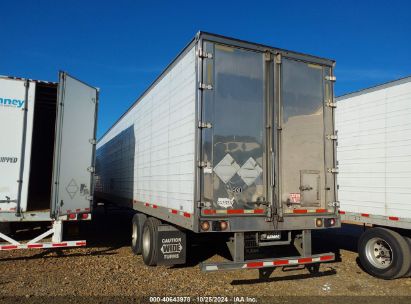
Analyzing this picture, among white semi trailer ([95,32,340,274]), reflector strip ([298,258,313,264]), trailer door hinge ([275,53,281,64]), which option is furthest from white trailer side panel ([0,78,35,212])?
reflector strip ([298,258,313,264])

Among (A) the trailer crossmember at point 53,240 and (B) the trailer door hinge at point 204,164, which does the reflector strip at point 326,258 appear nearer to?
(B) the trailer door hinge at point 204,164

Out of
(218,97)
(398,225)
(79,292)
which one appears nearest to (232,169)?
(218,97)

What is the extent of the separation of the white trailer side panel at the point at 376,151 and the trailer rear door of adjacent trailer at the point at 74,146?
19.2ft

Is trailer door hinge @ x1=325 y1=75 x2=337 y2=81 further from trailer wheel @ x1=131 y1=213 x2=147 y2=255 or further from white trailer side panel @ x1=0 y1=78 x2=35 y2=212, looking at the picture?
white trailer side panel @ x1=0 y1=78 x2=35 y2=212

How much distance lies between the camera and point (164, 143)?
743 cm

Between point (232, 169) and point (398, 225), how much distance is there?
3569 mm

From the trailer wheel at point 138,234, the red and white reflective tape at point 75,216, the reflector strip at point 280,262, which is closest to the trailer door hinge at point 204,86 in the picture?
the reflector strip at point 280,262

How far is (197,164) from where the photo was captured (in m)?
5.69

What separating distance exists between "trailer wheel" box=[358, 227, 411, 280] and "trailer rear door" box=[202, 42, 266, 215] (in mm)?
2877

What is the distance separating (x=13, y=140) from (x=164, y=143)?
304 cm

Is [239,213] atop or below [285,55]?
below

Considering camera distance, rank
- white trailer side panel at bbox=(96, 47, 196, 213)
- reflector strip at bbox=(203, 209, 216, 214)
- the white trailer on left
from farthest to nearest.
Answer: the white trailer on left < white trailer side panel at bbox=(96, 47, 196, 213) < reflector strip at bbox=(203, 209, 216, 214)

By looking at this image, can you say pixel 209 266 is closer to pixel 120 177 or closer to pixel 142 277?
pixel 142 277

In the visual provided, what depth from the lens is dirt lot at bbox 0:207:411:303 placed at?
6.00m
